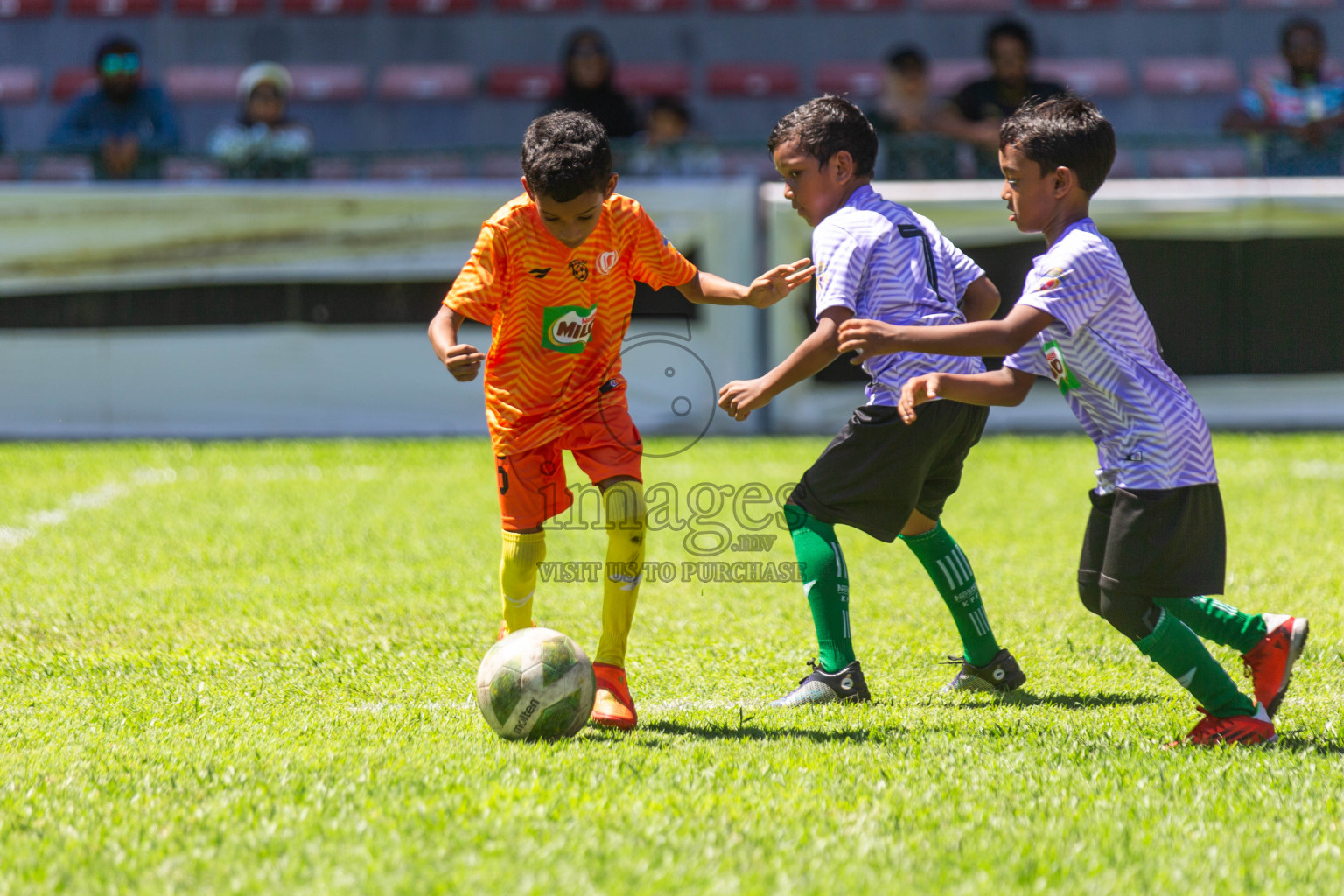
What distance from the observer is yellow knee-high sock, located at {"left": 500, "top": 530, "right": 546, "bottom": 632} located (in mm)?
4289

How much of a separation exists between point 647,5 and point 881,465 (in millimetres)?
13569

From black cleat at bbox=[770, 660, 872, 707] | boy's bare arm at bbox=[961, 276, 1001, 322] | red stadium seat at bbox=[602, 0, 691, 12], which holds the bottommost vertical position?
black cleat at bbox=[770, 660, 872, 707]

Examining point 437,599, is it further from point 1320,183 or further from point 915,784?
point 1320,183

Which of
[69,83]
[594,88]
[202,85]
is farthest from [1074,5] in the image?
[69,83]

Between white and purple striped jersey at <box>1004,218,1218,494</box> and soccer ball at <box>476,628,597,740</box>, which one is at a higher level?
white and purple striped jersey at <box>1004,218,1218,494</box>

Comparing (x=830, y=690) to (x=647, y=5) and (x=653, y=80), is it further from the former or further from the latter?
(x=647, y=5)

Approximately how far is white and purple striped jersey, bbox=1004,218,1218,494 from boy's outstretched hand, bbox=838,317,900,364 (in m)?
0.36

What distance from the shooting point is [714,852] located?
2.85m

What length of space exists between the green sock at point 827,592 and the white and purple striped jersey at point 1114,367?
0.90 metres

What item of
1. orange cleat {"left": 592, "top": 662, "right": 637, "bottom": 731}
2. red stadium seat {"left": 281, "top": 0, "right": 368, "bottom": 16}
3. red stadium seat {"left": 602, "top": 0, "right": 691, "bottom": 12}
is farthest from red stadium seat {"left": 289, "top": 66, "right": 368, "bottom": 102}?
orange cleat {"left": 592, "top": 662, "right": 637, "bottom": 731}

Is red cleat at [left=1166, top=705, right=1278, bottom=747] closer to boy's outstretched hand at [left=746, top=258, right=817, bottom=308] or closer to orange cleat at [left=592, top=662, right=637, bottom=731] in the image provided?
orange cleat at [left=592, top=662, right=637, bottom=731]

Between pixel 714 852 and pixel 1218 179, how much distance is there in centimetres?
943

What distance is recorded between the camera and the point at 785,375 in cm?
378

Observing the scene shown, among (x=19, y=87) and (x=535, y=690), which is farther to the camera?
(x=19, y=87)
